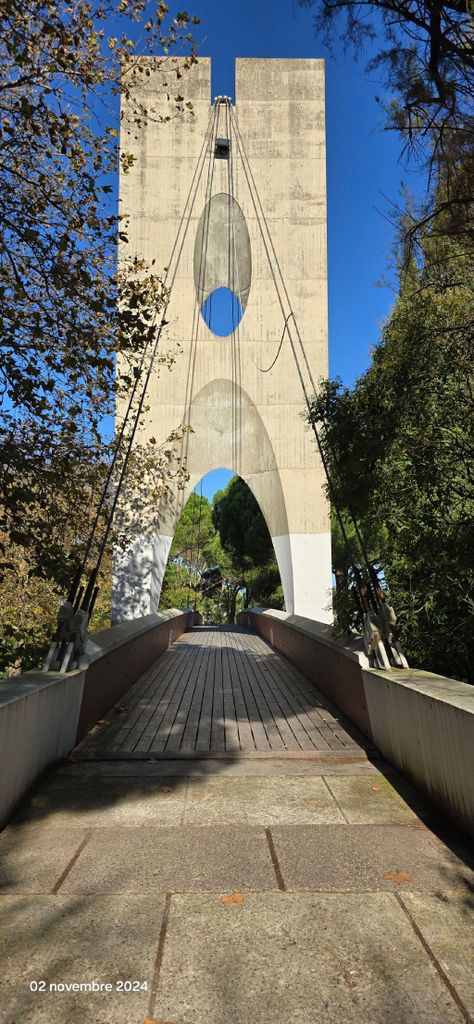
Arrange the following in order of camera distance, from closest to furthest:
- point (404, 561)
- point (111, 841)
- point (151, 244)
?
1. point (111, 841)
2. point (404, 561)
3. point (151, 244)

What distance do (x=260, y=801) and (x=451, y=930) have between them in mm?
1606

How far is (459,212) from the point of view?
5.34 metres

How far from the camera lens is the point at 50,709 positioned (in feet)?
14.0

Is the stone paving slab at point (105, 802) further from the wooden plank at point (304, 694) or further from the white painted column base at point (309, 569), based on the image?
the white painted column base at point (309, 569)

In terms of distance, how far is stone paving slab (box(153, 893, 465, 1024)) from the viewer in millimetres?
1998

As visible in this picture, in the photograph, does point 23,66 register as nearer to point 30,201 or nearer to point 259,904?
point 30,201

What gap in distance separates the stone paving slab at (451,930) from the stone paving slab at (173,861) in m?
0.59

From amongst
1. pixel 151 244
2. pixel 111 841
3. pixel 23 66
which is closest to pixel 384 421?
pixel 23 66

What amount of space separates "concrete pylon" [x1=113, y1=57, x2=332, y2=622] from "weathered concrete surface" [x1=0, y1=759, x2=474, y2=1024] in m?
15.9

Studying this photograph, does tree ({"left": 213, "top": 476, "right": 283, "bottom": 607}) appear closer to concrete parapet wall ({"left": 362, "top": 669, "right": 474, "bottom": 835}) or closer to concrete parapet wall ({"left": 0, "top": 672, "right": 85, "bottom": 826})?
concrete parapet wall ({"left": 362, "top": 669, "right": 474, "bottom": 835})

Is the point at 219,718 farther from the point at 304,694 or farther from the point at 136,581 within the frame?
the point at 136,581

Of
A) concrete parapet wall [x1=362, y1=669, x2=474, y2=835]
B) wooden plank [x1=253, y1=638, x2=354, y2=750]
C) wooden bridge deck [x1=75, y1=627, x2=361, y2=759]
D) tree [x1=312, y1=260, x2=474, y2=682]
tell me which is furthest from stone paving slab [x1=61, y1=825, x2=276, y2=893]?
tree [x1=312, y1=260, x2=474, y2=682]

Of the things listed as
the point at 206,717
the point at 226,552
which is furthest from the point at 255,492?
the point at 206,717

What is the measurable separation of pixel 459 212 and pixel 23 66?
3.34m
